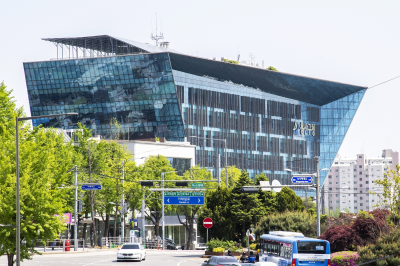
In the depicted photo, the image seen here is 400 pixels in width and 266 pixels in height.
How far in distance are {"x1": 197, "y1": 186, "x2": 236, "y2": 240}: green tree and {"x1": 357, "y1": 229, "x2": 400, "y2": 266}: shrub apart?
26.0 metres

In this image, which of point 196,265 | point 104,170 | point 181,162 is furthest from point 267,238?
point 181,162

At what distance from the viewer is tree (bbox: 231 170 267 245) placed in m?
55.5

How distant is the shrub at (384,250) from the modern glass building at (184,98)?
277ft

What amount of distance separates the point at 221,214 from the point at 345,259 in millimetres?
25099

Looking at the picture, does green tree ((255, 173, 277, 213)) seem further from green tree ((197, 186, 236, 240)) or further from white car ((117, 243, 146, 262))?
white car ((117, 243, 146, 262))

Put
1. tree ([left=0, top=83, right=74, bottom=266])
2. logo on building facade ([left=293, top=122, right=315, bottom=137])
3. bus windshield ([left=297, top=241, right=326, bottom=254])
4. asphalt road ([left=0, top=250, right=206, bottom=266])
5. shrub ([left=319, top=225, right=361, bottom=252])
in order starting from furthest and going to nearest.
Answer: logo on building facade ([left=293, top=122, right=315, bottom=137]), asphalt road ([left=0, top=250, right=206, bottom=266]), shrub ([left=319, top=225, right=361, bottom=252]), bus windshield ([left=297, top=241, right=326, bottom=254]), tree ([left=0, top=83, right=74, bottom=266])

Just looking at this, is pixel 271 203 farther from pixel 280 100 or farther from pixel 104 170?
pixel 280 100

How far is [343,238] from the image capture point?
121ft

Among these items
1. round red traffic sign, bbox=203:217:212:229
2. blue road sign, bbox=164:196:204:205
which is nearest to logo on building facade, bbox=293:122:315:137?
blue road sign, bbox=164:196:204:205

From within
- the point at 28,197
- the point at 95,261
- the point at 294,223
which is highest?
the point at 28,197

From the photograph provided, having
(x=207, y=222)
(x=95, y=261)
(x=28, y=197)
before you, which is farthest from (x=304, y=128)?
(x=28, y=197)

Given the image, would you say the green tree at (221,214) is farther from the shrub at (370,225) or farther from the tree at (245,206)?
the shrub at (370,225)

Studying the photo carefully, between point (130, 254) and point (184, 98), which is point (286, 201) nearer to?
point (130, 254)

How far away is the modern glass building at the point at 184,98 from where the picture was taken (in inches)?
4496
